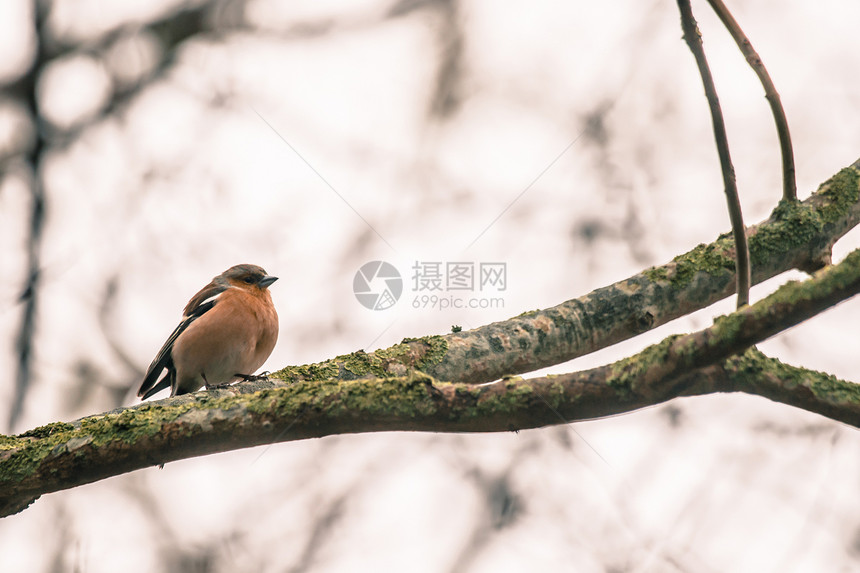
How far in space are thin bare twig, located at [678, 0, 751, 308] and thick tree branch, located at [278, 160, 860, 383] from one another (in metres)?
1.21

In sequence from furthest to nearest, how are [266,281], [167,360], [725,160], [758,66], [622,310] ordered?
[266,281]
[167,360]
[622,310]
[758,66]
[725,160]

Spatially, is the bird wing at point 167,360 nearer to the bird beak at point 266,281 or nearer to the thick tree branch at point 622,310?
the bird beak at point 266,281

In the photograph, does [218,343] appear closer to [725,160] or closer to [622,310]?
[622,310]

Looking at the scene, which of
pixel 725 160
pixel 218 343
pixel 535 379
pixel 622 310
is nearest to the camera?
pixel 535 379

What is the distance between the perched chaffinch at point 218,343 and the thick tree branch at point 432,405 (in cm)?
256

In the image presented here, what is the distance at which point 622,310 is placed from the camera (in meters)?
4.20

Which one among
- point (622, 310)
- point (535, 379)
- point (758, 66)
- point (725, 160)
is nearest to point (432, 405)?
point (535, 379)

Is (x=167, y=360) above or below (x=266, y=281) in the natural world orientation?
below

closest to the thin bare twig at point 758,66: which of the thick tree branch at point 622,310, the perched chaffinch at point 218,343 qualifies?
the thick tree branch at point 622,310

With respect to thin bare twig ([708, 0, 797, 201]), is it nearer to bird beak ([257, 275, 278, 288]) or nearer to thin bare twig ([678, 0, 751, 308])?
thin bare twig ([678, 0, 751, 308])

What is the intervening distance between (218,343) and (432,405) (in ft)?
11.8

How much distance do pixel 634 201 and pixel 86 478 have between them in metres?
5.69

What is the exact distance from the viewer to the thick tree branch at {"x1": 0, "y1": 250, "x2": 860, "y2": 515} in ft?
7.55

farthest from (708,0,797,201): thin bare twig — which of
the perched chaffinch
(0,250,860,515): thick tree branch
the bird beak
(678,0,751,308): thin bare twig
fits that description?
the bird beak
